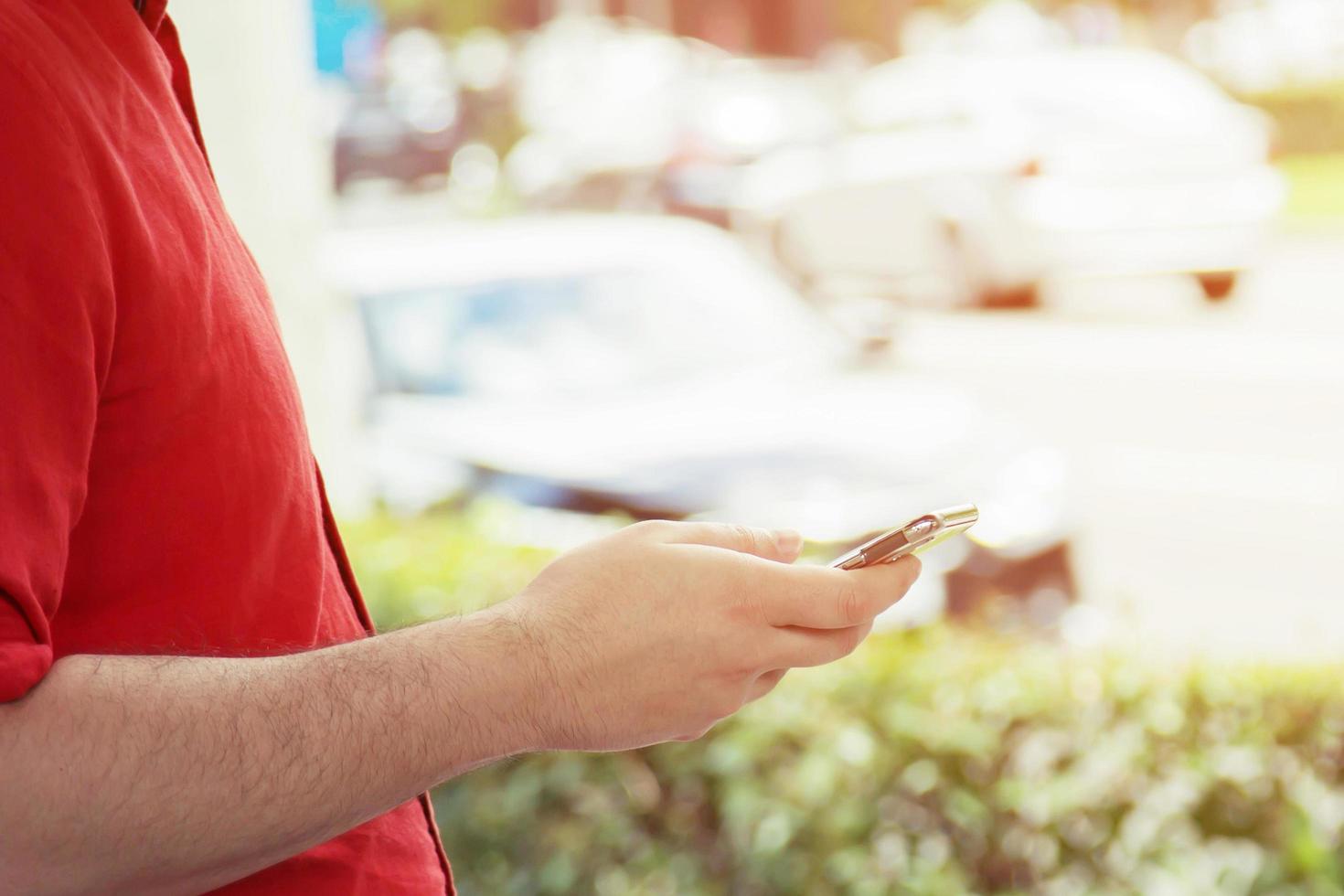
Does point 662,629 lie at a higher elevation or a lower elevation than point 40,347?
lower

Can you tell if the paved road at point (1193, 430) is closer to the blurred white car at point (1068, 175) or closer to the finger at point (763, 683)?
the blurred white car at point (1068, 175)

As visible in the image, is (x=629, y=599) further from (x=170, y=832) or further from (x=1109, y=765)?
(x=1109, y=765)

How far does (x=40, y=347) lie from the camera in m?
0.77

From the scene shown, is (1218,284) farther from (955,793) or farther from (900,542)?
(900,542)

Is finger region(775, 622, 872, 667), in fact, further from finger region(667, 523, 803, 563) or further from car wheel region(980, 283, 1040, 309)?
car wheel region(980, 283, 1040, 309)

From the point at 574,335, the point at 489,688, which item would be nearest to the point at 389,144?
the point at 574,335

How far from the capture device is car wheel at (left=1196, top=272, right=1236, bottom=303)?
33.6 feet

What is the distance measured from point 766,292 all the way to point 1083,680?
258cm

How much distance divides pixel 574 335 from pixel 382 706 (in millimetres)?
3739

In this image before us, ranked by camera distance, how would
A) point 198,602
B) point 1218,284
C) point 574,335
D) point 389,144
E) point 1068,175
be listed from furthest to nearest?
point 389,144
point 1218,284
point 1068,175
point 574,335
point 198,602

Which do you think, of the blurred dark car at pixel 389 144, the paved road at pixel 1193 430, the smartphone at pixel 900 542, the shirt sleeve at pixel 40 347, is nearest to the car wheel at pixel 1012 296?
the paved road at pixel 1193 430

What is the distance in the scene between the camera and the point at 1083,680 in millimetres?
2477

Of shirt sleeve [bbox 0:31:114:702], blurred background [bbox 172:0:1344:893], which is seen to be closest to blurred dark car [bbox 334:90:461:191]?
blurred background [bbox 172:0:1344:893]

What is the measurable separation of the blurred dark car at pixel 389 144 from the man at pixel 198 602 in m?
18.4
